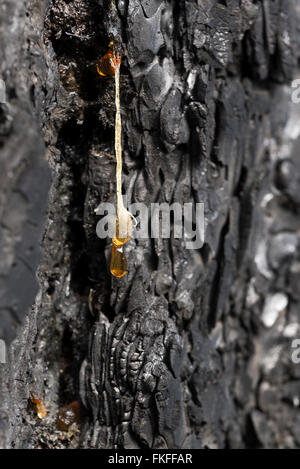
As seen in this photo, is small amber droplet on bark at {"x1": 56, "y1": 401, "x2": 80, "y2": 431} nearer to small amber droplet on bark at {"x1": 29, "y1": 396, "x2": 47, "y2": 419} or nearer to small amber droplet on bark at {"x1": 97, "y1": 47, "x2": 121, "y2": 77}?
small amber droplet on bark at {"x1": 29, "y1": 396, "x2": 47, "y2": 419}

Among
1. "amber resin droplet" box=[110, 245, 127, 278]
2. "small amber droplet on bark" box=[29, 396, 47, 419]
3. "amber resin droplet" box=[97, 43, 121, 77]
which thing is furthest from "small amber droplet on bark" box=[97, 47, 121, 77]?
"small amber droplet on bark" box=[29, 396, 47, 419]

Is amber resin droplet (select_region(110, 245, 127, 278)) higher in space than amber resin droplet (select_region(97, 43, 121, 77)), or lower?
lower

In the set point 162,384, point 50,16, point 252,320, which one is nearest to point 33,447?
point 162,384

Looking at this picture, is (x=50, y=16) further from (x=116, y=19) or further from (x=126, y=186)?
(x=126, y=186)

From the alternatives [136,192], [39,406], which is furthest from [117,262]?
[39,406]

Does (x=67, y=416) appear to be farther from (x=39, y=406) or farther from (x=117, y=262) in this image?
(x=117, y=262)

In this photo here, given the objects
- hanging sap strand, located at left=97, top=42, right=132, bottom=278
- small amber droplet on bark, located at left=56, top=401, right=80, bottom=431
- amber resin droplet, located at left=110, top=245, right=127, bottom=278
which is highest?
hanging sap strand, located at left=97, top=42, right=132, bottom=278
